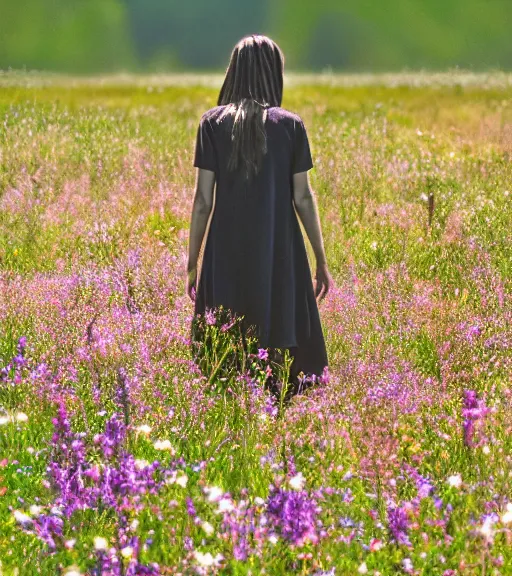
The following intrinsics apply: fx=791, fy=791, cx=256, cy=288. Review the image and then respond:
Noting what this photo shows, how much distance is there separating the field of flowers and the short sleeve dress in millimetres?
208

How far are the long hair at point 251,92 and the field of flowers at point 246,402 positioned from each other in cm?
80

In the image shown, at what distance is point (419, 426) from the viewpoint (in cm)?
330

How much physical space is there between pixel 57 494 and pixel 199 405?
2.94ft

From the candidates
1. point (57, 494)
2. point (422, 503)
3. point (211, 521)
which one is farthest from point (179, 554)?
point (422, 503)

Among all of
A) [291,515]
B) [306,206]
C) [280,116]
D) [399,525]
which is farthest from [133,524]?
[280,116]

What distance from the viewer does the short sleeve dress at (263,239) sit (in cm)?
374

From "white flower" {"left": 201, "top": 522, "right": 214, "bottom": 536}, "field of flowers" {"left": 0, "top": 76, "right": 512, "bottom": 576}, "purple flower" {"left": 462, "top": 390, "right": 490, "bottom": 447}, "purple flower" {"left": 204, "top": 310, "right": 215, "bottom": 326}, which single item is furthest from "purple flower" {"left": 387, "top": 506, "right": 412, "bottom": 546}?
"purple flower" {"left": 204, "top": 310, "right": 215, "bottom": 326}

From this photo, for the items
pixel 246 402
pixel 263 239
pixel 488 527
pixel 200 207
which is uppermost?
pixel 200 207

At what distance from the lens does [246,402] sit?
3.51 metres

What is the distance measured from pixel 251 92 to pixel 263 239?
689 millimetres

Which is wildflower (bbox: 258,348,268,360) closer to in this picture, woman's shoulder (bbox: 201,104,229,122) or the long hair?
the long hair

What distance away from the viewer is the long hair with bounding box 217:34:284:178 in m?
3.64

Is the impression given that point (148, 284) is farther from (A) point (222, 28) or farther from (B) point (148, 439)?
(A) point (222, 28)

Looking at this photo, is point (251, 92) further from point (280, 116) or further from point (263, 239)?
point (263, 239)
